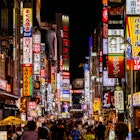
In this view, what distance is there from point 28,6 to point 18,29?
8.20ft

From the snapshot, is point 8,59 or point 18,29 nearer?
point 8,59

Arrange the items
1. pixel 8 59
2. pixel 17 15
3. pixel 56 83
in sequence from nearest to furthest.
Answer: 1. pixel 8 59
2. pixel 17 15
3. pixel 56 83

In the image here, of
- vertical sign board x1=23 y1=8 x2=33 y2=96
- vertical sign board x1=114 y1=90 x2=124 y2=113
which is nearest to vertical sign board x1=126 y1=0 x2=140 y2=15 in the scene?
vertical sign board x1=114 y1=90 x2=124 y2=113

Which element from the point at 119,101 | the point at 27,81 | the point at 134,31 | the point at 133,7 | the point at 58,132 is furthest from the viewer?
the point at 27,81

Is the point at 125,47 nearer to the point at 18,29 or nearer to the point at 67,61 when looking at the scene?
the point at 18,29

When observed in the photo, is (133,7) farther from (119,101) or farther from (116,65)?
(119,101)

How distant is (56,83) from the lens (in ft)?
397

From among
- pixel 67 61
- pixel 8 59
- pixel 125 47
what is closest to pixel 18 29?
pixel 8 59

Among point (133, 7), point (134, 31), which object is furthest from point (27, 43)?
point (133, 7)

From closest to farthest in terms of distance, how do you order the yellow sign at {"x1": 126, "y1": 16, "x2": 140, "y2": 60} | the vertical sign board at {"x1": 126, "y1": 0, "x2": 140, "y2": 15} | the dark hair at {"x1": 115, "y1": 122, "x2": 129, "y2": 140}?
the dark hair at {"x1": 115, "y1": 122, "x2": 129, "y2": 140}, the vertical sign board at {"x1": 126, "y1": 0, "x2": 140, "y2": 15}, the yellow sign at {"x1": 126, "y1": 16, "x2": 140, "y2": 60}

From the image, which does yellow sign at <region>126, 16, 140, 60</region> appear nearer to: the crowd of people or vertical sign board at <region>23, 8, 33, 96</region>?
the crowd of people

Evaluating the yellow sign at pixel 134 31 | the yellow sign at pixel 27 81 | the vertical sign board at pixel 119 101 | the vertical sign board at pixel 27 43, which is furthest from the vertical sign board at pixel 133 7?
the yellow sign at pixel 27 81

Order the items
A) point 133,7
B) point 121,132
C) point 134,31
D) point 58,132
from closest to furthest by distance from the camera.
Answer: point 121,132, point 133,7, point 134,31, point 58,132

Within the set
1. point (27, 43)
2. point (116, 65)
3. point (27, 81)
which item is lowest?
point (27, 81)
